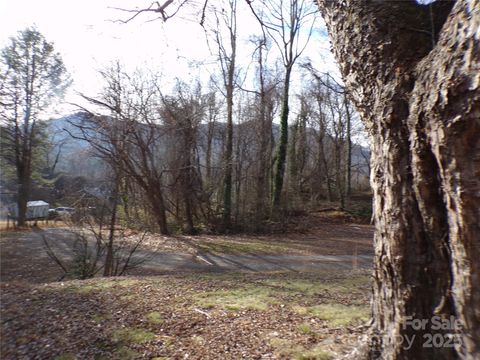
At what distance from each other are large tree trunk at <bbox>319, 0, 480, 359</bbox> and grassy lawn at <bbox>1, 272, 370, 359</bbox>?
96cm

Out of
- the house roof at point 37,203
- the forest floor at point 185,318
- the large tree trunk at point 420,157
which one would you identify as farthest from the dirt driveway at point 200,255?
the large tree trunk at point 420,157

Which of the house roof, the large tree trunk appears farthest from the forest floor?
→ the house roof

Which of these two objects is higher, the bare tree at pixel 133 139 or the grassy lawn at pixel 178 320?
Answer: the bare tree at pixel 133 139

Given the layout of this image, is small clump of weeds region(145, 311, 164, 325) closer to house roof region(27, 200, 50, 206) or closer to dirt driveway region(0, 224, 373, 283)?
dirt driveway region(0, 224, 373, 283)

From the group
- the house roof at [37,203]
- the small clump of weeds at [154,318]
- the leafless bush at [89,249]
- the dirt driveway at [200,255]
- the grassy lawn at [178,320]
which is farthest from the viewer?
the house roof at [37,203]

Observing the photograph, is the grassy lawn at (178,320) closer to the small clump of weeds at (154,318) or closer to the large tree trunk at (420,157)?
the small clump of weeds at (154,318)

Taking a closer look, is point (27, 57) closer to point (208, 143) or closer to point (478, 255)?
point (208, 143)

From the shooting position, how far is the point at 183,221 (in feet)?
50.8

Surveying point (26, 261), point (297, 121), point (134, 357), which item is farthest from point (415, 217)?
point (297, 121)

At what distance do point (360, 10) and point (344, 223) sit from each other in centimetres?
1864

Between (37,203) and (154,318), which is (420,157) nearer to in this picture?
(154,318)

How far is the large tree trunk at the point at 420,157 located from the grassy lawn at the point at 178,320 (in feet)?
3.15

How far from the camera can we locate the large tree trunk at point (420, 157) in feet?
5.09

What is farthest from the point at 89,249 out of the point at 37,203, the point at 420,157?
the point at 37,203
